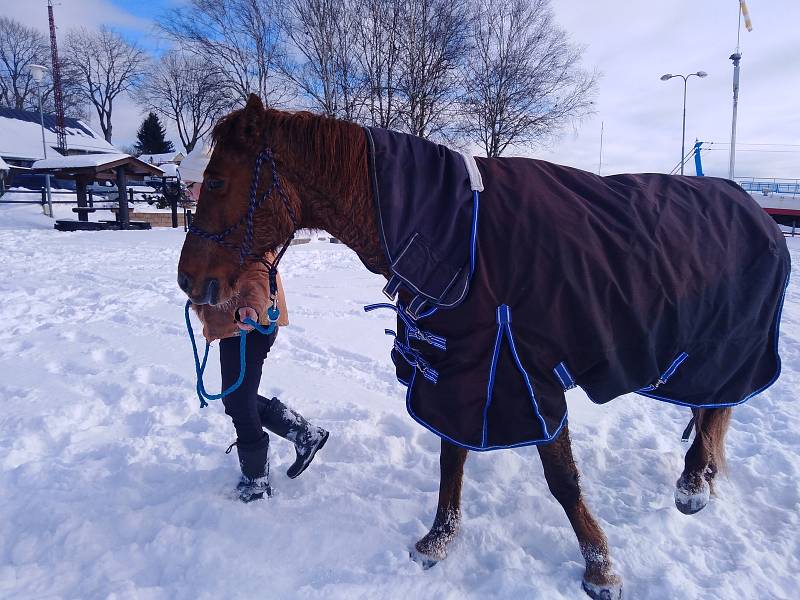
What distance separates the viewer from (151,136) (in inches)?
1799

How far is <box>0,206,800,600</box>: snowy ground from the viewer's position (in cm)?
185

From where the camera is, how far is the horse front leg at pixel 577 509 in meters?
1.85

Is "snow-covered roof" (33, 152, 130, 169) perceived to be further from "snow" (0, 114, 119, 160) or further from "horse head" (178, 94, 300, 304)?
"snow" (0, 114, 119, 160)

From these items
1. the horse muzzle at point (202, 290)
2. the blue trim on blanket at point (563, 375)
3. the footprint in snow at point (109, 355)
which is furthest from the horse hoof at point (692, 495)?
the footprint in snow at point (109, 355)

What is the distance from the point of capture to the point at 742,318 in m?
2.01

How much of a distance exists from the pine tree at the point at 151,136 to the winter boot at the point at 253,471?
168 ft

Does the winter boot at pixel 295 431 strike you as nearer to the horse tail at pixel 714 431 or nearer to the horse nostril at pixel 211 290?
the horse nostril at pixel 211 290

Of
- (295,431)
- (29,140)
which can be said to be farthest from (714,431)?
(29,140)

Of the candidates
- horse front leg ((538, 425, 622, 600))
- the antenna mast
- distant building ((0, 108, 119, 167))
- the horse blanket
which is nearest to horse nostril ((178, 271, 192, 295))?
the horse blanket

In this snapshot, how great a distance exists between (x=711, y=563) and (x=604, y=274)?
4.20 ft

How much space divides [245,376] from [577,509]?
1521 millimetres

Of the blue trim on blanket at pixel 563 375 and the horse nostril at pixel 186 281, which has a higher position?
the horse nostril at pixel 186 281

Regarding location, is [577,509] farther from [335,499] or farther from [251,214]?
[251,214]

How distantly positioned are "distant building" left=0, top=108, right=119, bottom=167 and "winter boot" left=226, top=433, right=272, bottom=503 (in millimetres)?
31515
